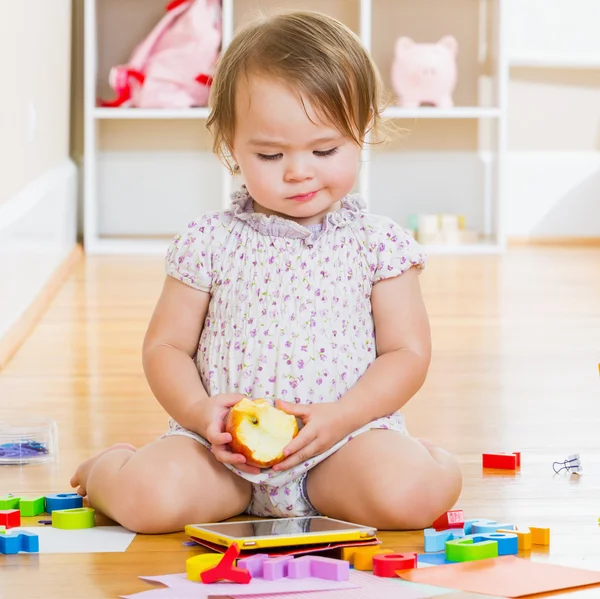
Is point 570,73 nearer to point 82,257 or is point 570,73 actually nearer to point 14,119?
point 82,257

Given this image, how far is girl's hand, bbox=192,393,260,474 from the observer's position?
3.29ft

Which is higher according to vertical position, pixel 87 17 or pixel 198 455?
pixel 87 17

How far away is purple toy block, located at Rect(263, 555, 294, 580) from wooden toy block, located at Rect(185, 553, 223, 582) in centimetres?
4

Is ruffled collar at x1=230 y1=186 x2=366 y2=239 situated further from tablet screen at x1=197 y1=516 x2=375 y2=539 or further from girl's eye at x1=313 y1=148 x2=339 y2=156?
tablet screen at x1=197 y1=516 x2=375 y2=539

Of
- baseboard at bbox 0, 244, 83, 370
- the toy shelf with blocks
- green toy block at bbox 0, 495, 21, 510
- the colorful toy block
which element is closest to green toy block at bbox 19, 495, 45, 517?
green toy block at bbox 0, 495, 21, 510

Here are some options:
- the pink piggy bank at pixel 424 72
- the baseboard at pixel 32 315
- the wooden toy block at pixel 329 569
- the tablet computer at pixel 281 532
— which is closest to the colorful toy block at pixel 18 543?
the tablet computer at pixel 281 532

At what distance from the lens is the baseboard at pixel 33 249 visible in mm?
1978

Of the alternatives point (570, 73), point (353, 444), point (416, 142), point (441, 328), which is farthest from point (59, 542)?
point (570, 73)

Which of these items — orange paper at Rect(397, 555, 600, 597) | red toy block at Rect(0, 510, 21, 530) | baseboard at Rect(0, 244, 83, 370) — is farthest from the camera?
baseboard at Rect(0, 244, 83, 370)

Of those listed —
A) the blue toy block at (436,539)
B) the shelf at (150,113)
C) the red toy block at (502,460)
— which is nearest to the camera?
the blue toy block at (436,539)

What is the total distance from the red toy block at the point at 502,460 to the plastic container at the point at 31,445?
46cm

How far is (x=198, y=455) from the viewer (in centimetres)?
105

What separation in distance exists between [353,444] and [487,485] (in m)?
0.18

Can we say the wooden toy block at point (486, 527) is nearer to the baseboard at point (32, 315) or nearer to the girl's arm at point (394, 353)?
the girl's arm at point (394, 353)
